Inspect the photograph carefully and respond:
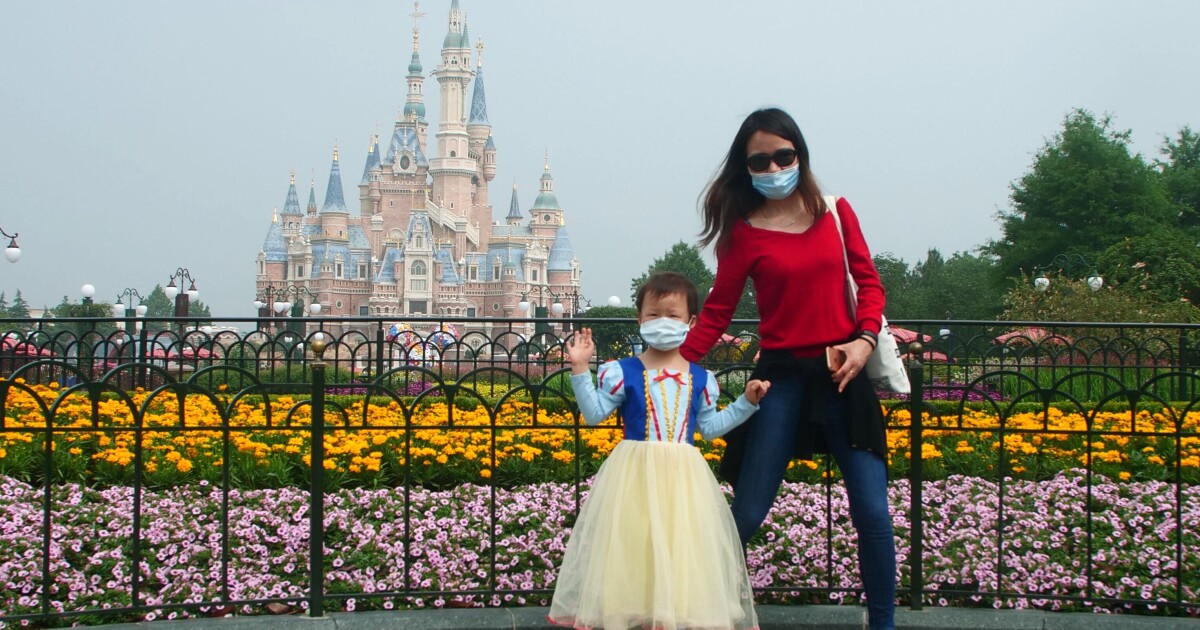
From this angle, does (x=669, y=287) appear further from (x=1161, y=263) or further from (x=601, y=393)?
(x=1161, y=263)

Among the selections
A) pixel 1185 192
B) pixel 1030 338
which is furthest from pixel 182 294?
pixel 1185 192

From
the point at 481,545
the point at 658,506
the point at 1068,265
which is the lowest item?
the point at 481,545

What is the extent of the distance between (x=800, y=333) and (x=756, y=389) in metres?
0.22

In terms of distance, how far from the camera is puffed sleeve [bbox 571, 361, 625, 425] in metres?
3.11

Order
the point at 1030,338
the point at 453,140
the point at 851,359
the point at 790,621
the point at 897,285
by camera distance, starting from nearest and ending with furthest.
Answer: the point at 851,359 < the point at 790,621 < the point at 1030,338 < the point at 897,285 < the point at 453,140

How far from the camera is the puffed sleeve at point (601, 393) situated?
10.2 feet

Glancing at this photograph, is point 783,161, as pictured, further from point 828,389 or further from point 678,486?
point 678,486

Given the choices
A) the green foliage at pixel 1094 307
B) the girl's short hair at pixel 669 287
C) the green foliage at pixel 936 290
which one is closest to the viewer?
the girl's short hair at pixel 669 287

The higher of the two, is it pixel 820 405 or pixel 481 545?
pixel 820 405

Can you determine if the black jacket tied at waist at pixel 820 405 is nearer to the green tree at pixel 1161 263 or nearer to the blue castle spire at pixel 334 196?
the green tree at pixel 1161 263

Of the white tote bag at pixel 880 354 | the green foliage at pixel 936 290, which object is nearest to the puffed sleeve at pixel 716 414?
the white tote bag at pixel 880 354

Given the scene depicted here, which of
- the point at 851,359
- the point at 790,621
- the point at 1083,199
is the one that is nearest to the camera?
the point at 851,359

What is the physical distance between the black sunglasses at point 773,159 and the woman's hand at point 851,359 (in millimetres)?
583

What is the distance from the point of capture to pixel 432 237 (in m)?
73.4
